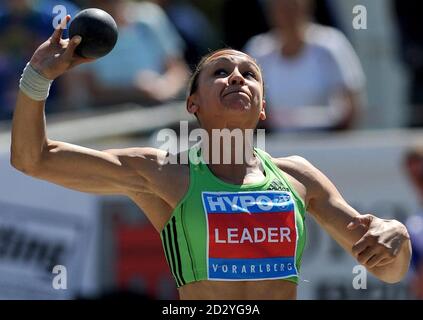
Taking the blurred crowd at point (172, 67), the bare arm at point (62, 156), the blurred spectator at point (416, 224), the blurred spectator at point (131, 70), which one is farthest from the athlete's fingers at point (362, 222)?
the blurred spectator at point (131, 70)

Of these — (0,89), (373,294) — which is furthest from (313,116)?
(0,89)

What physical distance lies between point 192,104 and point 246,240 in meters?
0.72

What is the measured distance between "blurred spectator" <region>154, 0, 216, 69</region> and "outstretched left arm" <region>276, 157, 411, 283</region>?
5006 millimetres

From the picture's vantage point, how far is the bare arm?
4.93 m

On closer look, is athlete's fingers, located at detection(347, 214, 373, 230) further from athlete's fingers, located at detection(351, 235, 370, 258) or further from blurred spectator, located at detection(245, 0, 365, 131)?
blurred spectator, located at detection(245, 0, 365, 131)

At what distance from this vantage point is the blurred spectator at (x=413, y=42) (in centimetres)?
994

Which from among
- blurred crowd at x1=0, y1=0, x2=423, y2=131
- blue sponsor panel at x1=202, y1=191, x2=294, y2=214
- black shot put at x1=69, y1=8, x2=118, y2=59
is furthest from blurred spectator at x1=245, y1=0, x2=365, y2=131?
black shot put at x1=69, y1=8, x2=118, y2=59

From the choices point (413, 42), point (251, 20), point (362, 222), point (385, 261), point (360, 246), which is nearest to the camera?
point (360, 246)

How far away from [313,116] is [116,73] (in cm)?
158

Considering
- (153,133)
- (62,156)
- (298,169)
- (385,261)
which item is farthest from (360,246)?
(153,133)

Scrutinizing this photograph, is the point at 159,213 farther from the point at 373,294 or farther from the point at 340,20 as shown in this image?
the point at 340,20

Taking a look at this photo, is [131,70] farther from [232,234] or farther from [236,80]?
[232,234]

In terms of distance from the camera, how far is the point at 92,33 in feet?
16.1

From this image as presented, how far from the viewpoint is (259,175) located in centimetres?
535
